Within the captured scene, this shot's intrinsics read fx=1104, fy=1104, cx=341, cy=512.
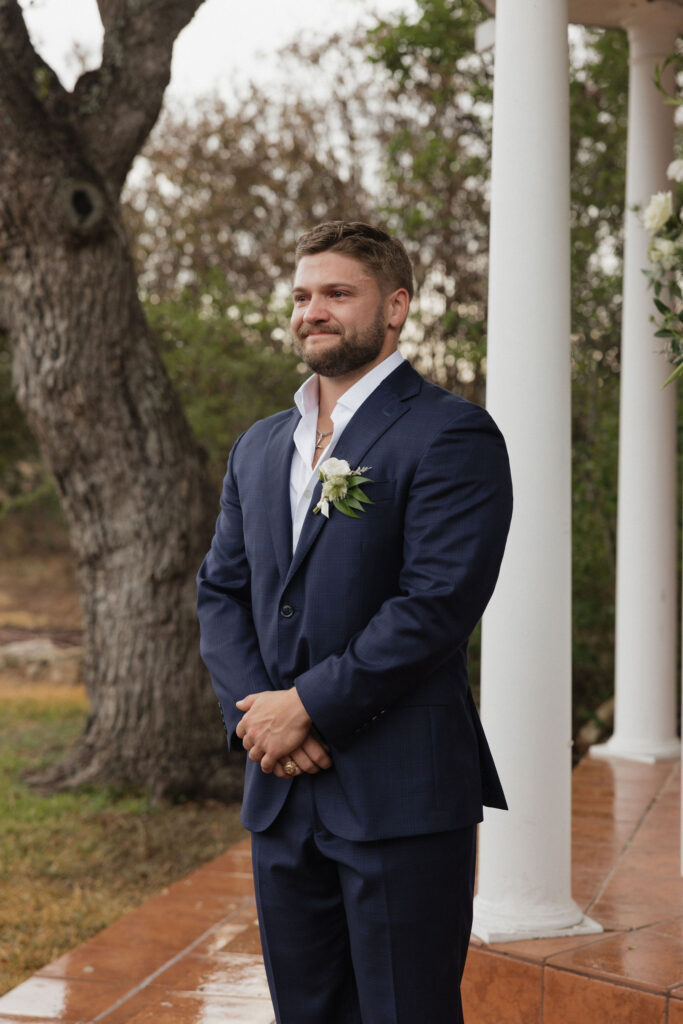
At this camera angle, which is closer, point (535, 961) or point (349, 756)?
point (349, 756)

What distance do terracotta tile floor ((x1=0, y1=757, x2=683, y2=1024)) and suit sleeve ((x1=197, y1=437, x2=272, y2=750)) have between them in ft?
2.26

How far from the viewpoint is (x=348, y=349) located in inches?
84.6

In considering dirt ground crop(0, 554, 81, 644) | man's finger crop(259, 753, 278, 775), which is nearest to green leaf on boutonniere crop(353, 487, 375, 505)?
man's finger crop(259, 753, 278, 775)

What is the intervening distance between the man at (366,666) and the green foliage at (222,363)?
6120 mm

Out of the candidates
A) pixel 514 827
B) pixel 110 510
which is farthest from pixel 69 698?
pixel 514 827

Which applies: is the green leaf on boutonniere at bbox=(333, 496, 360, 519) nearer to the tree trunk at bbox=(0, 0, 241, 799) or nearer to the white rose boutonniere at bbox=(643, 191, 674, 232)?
the white rose boutonniere at bbox=(643, 191, 674, 232)

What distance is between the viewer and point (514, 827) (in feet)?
10.3

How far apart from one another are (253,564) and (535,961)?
4.84 ft

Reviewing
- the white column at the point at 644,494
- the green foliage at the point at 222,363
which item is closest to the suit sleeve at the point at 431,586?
the white column at the point at 644,494

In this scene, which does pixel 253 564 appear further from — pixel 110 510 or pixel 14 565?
pixel 14 565

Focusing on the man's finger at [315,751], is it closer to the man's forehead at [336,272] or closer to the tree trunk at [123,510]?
the man's forehead at [336,272]

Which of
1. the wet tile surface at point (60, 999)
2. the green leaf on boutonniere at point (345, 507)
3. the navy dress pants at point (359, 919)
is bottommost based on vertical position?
the wet tile surface at point (60, 999)

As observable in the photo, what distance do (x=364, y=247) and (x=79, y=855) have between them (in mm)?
4311

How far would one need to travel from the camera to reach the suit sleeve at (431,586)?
195cm
